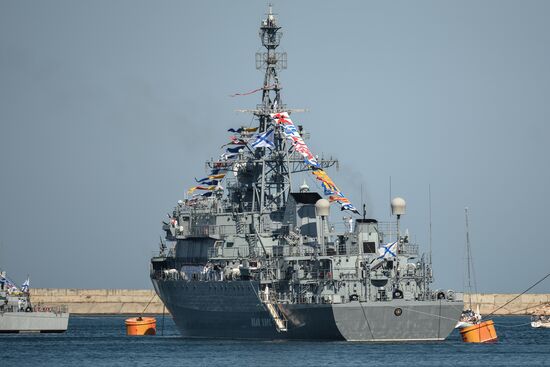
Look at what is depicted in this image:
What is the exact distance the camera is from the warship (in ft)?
243

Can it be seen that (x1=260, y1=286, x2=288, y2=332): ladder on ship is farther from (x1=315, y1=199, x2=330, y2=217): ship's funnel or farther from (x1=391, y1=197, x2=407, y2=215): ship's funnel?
(x1=391, y1=197, x2=407, y2=215): ship's funnel

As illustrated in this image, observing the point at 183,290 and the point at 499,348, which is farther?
the point at 183,290

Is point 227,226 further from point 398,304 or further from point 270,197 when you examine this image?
point 398,304

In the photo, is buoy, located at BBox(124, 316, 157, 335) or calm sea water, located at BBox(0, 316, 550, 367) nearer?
calm sea water, located at BBox(0, 316, 550, 367)

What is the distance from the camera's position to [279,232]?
275 feet

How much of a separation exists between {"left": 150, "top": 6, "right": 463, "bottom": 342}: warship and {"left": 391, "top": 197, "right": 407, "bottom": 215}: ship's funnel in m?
0.05

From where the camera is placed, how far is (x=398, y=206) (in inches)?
2970

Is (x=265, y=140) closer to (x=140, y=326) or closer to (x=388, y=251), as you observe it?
(x=388, y=251)

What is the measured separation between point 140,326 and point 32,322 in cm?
784

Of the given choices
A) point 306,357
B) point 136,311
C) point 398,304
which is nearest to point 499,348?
point 398,304

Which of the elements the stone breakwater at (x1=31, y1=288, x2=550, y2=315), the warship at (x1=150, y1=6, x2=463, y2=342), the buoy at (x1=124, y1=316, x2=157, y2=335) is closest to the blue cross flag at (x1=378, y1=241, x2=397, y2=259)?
the warship at (x1=150, y1=6, x2=463, y2=342)

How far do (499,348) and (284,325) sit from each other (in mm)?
11830

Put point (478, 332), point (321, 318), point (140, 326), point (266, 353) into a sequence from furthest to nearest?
1. point (140, 326)
2. point (478, 332)
3. point (321, 318)
4. point (266, 353)

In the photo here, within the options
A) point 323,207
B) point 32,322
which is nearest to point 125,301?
point 32,322
